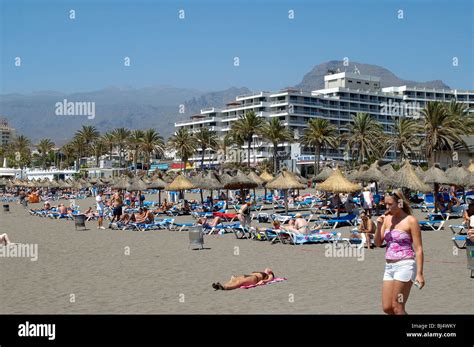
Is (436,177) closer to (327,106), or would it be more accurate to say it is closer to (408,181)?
(408,181)

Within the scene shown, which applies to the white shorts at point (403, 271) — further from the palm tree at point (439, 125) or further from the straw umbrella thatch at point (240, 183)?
the palm tree at point (439, 125)

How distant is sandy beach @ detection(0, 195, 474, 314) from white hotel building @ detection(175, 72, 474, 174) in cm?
8284

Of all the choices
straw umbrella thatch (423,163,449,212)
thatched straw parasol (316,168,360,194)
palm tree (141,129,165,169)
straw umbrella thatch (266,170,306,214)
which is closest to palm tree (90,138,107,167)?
palm tree (141,129,165,169)

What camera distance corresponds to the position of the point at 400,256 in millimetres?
6309

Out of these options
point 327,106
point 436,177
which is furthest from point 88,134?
point 436,177

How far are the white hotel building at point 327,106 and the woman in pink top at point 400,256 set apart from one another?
92795 millimetres

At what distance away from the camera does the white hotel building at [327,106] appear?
377ft

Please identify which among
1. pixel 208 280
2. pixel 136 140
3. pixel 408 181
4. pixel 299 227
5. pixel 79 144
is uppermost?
pixel 79 144

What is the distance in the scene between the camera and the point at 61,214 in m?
34.9

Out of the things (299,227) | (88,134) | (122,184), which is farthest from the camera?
(88,134)

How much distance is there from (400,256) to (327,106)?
385 ft

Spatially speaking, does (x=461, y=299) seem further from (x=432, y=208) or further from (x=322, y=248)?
(x=432, y=208)
